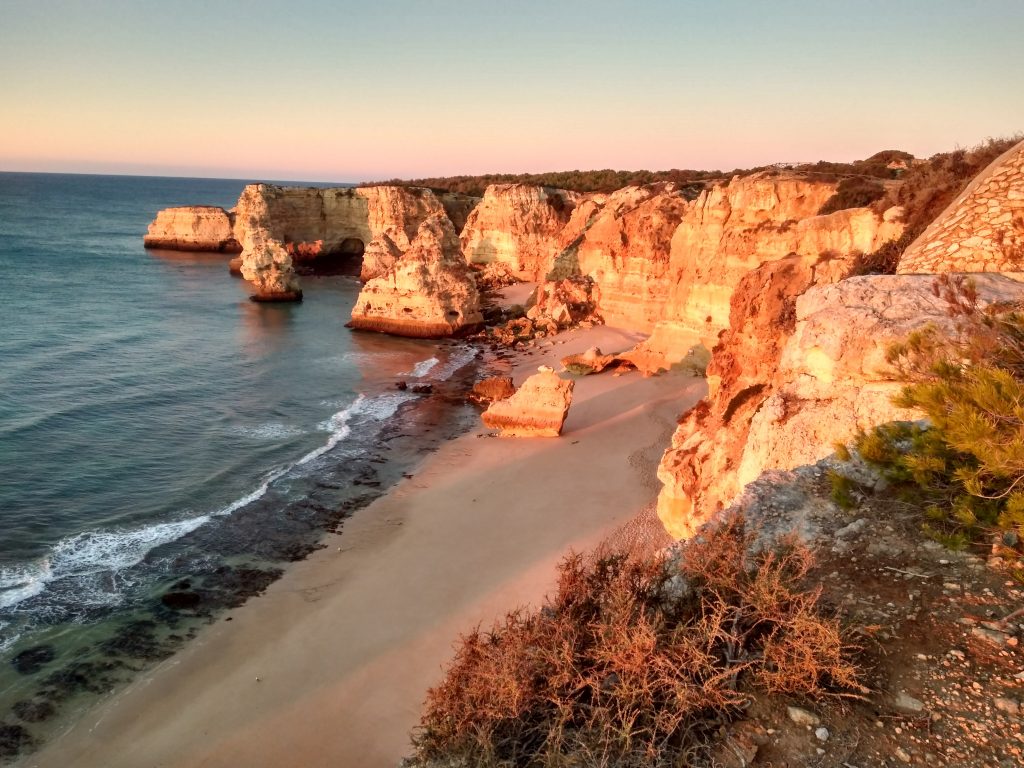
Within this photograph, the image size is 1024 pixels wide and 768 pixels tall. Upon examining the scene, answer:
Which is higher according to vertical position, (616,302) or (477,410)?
(616,302)

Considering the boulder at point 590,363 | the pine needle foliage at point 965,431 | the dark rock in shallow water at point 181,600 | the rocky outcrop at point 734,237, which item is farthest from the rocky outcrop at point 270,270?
the pine needle foliage at point 965,431

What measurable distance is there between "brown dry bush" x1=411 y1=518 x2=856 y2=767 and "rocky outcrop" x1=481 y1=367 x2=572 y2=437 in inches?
624

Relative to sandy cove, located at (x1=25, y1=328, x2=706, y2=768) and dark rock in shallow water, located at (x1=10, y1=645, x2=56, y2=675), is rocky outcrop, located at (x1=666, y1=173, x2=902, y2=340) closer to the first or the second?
sandy cove, located at (x1=25, y1=328, x2=706, y2=768)

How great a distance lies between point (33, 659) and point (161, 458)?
8.77 m

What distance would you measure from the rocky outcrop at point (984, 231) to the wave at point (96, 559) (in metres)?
15.9

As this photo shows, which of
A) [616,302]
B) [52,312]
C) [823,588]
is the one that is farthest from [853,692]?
[52,312]

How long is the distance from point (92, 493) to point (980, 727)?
19496 mm

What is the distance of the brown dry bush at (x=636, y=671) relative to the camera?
390cm

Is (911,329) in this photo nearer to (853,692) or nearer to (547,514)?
(853,692)

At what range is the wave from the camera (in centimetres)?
1292

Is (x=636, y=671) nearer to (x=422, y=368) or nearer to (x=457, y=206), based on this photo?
(x=422, y=368)

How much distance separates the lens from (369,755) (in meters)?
9.11

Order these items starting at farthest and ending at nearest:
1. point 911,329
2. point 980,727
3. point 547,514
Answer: point 547,514
point 911,329
point 980,727

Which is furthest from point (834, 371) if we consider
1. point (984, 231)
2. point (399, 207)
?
point (399, 207)
